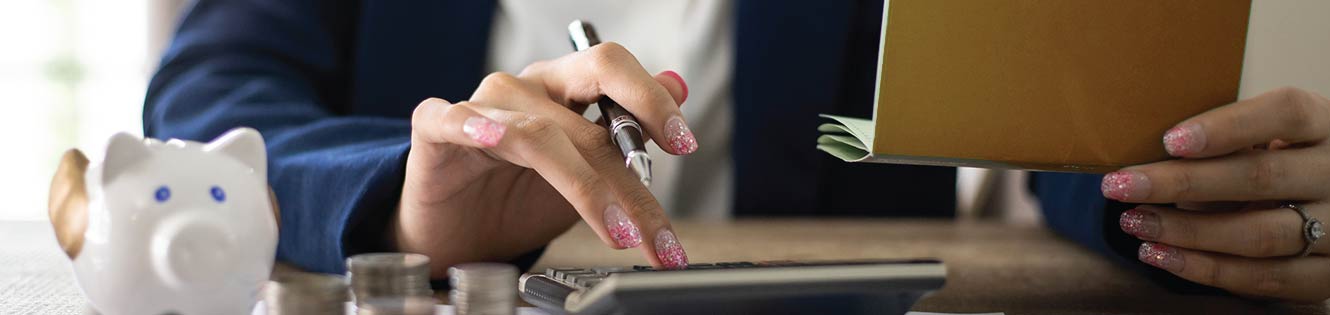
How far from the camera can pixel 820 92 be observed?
4.00 feet

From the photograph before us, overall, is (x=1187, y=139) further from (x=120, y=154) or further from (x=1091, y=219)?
(x=120, y=154)

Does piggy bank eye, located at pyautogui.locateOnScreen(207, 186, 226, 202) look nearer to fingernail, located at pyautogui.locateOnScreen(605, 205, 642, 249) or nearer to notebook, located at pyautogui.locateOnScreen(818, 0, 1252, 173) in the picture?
fingernail, located at pyautogui.locateOnScreen(605, 205, 642, 249)

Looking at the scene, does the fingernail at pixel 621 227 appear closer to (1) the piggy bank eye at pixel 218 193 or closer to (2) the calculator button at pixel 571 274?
(2) the calculator button at pixel 571 274

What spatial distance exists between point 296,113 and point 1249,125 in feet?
2.41

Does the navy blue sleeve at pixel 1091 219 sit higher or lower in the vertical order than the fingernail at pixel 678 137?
lower

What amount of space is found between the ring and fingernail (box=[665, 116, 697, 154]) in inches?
16.0

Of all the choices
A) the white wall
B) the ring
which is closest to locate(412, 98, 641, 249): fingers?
the ring

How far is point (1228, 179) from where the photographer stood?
2.10ft

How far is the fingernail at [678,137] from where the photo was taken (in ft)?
1.92

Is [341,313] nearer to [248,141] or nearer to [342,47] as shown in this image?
[248,141]

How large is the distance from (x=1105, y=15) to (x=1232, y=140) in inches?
4.6

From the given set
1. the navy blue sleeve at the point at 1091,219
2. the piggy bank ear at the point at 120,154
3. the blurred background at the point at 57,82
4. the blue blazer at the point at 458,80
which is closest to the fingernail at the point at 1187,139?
the navy blue sleeve at the point at 1091,219

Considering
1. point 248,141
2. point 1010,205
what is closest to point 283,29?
point 248,141

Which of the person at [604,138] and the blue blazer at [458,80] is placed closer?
the person at [604,138]
